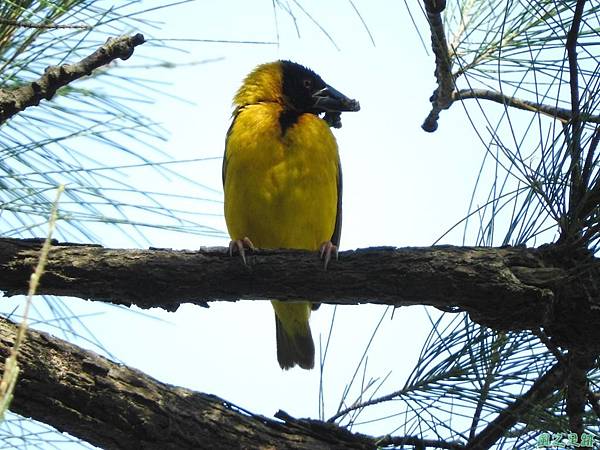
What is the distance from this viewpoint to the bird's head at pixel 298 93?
535 centimetres

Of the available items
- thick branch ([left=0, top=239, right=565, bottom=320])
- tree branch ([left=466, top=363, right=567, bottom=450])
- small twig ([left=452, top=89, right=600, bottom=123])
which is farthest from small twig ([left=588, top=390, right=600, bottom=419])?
small twig ([left=452, top=89, right=600, bottom=123])

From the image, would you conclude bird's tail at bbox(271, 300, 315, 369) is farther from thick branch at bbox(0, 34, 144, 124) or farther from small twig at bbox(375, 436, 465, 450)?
thick branch at bbox(0, 34, 144, 124)

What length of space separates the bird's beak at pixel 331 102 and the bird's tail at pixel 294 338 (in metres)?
1.24

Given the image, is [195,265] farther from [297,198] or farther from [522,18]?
[522,18]

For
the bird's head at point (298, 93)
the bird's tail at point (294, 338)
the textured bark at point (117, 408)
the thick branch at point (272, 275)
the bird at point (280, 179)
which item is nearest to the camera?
the textured bark at point (117, 408)

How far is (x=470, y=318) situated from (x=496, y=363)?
0.18 metres

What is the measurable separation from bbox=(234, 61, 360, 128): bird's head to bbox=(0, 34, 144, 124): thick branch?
2.07 meters

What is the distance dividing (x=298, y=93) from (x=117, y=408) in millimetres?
3016

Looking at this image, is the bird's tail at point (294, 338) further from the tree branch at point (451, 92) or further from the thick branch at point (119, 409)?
the thick branch at point (119, 409)

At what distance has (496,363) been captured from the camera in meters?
3.05

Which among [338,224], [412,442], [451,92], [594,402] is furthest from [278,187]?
[594,402]

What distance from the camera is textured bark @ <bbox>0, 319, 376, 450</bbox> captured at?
2834mm

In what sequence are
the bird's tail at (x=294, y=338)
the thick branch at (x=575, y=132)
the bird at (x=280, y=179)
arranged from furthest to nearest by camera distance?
1. the bird's tail at (x=294, y=338)
2. the bird at (x=280, y=179)
3. the thick branch at (x=575, y=132)

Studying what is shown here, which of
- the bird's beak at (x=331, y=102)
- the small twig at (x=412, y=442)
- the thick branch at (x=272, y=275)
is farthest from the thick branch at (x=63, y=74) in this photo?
the bird's beak at (x=331, y=102)
